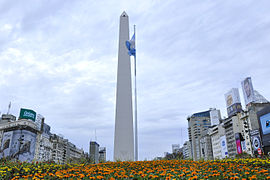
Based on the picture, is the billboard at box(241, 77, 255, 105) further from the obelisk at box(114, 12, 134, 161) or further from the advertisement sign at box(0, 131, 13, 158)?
the advertisement sign at box(0, 131, 13, 158)

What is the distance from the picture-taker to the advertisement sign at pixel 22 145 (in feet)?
212

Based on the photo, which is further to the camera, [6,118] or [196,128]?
[196,128]

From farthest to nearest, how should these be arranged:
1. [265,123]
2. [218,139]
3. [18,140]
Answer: [218,139] → [18,140] → [265,123]

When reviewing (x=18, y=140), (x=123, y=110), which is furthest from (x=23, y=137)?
(x=123, y=110)

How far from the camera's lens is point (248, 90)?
53.5 meters

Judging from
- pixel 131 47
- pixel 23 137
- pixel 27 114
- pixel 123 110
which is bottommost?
pixel 123 110

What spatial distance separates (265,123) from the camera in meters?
37.3

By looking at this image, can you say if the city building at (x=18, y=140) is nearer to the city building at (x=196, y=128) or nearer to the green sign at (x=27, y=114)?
the green sign at (x=27, y=114)

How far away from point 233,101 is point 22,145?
6582 centimetres

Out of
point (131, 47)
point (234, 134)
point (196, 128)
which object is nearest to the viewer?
point (131, 47)

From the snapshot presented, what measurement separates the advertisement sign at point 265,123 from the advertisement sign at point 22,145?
203ft

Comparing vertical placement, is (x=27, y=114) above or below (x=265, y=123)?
above

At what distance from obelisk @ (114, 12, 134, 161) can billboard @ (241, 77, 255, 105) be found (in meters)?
46.8

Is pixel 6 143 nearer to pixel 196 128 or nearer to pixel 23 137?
pixel 23 137
